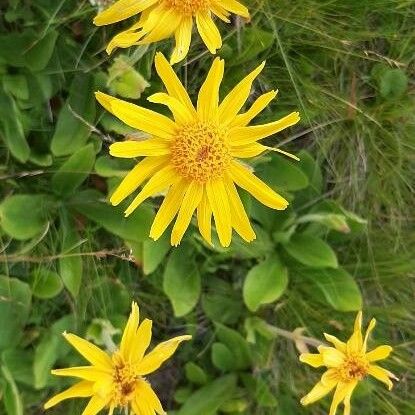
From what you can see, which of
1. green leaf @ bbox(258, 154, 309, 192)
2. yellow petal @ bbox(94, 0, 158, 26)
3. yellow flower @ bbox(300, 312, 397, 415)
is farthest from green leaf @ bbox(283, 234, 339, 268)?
yellow petal @ bbox(94, 0, 158, 26)

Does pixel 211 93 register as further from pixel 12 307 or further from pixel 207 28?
pixel 12 307

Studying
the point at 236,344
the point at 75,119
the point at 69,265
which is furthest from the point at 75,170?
the point at 236,344

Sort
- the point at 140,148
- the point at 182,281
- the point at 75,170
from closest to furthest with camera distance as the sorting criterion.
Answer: the point at 140,148 → the point at 75,170 → the point at 182,281

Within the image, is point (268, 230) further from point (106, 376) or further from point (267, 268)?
point (106, 376)

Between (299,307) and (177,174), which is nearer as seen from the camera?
(177,174)

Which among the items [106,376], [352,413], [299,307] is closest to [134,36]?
[106,376]

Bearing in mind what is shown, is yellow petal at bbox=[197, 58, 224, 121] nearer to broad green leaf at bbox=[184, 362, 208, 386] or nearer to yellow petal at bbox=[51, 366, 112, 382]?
yellow petal at bbox=[51, 366, 112, 382]

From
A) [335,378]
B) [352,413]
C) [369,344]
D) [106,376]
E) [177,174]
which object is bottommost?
[352,413]
